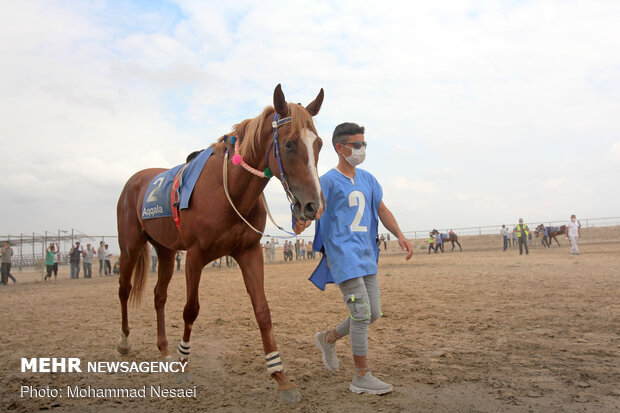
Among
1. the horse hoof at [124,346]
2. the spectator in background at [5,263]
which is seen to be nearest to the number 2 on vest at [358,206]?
the horse hoof at [124,346]

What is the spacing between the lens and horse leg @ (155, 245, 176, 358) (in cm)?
478

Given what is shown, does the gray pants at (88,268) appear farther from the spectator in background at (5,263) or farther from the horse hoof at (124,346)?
the horse hoof at (124,346)

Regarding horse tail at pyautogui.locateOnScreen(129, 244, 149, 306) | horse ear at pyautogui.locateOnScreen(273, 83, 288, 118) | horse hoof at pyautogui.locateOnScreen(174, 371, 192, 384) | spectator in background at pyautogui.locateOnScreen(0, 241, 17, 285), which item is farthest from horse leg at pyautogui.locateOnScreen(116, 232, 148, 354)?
spectator in background at pyautogui.locateOnScreen(0, 241, 17, 285)

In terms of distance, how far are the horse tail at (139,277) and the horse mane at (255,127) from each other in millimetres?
2425

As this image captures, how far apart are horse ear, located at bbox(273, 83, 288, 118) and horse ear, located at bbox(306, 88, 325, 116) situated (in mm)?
323

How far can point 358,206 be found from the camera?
11.5 feet

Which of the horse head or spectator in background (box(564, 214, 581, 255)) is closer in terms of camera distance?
the horse head

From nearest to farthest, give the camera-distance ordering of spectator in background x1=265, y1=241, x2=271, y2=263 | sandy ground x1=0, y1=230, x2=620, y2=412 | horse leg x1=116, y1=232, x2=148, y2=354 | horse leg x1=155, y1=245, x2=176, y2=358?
sandy ground x1=0, y1=230, x2=620, y2=412, horse leg x1=155, y1=245, x2=176, y2=358, horse leg x1=116, y1=232, x2=148, y2=354, spectator in background x1=265, y1=241, x2=271, y2=263

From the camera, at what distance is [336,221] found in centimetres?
347

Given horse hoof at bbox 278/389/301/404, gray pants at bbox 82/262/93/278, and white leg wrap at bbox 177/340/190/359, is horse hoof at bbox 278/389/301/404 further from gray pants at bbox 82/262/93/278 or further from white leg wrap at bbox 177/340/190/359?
gray pants at bbox 82/262/93/278

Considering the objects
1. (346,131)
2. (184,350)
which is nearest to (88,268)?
(184,350)

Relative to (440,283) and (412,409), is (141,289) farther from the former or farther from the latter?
(440,283)

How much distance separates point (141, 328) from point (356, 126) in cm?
494

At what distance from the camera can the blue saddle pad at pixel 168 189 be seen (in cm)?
391
